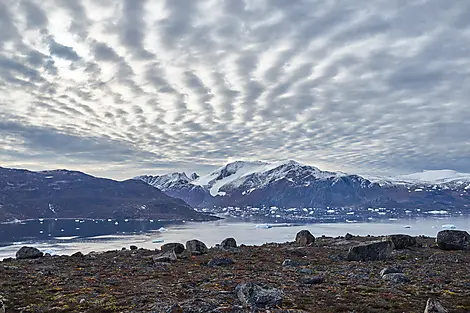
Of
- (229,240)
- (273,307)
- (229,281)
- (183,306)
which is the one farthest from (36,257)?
(273,307)

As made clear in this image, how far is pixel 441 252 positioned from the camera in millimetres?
27109

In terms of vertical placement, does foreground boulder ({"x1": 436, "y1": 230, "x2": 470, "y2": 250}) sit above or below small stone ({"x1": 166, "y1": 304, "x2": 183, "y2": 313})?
above

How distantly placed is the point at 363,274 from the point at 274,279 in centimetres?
454

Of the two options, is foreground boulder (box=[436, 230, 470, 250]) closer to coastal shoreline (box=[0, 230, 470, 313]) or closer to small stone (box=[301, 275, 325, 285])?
coastal shoreline (box=[0, 230, 470, 313])

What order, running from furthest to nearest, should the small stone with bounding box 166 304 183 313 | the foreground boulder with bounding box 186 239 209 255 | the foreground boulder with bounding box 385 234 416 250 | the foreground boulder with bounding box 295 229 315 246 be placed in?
1. the foreground boulder with bounding box 295 229 315 246
2. the foreground boulder with bounding box 186 239 209 255
3. the foreground boulder with bounding box 385 234 416 250
4. the small stone with bounding box 166 304 183 313

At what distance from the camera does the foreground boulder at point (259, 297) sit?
1271 cm

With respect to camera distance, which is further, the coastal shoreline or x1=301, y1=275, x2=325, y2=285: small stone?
x1=301, y1=275, x2=325, y2=285: small stone

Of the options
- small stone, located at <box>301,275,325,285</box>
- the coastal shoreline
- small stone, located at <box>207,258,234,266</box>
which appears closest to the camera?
the coastal shoreline

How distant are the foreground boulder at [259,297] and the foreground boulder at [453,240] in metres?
20.8

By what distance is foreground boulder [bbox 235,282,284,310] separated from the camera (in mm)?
12711

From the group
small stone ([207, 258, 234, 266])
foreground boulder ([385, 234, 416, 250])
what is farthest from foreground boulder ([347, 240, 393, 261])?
small stone ([207, 258, 234, 266])

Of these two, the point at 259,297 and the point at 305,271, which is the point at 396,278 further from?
the point at 259,297

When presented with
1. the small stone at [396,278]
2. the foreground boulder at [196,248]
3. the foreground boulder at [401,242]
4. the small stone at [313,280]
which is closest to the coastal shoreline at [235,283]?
the small stone at [313,280]

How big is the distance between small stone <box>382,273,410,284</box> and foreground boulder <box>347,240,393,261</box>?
247 inches
